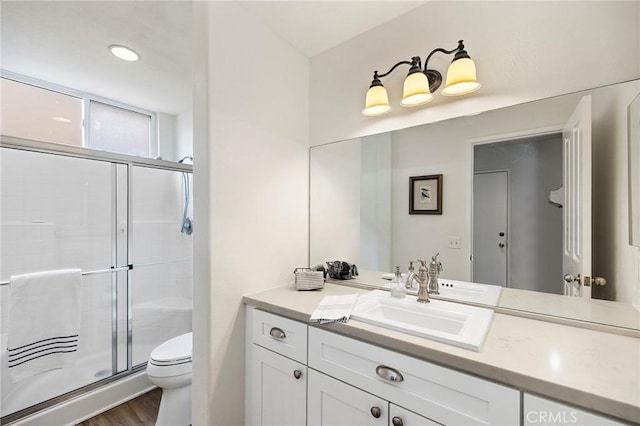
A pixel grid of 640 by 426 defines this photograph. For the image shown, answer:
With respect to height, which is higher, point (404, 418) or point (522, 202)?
point (522, 202)

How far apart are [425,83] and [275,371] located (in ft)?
5.23

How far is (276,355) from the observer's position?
134cm

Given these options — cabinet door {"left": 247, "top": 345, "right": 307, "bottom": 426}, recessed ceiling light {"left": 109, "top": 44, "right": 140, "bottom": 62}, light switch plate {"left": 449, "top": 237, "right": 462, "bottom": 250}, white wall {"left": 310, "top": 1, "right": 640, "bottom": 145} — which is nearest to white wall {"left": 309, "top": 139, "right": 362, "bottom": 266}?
white wall {"left": 310, "top": 1, "right": 640, "bottom": 145}

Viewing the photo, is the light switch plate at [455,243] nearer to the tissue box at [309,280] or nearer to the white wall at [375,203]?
the white wall at [375,203]

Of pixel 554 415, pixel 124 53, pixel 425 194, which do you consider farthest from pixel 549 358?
pixel 124 53

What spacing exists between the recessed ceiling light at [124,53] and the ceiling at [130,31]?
4 cm

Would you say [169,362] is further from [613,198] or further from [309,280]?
[613,198]

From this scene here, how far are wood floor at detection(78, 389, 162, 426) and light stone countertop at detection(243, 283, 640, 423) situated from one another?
1.59 metres

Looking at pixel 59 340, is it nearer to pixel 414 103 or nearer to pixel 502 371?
pixel 502 371

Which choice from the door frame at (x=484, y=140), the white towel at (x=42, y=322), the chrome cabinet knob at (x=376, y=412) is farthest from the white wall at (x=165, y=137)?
the chrome cabinet knob at (x=376, y=412)

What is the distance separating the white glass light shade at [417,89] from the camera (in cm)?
138

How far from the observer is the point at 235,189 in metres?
Answer: 1.47

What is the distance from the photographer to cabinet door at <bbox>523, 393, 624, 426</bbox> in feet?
2.24

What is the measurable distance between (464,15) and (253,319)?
186 centimetres
